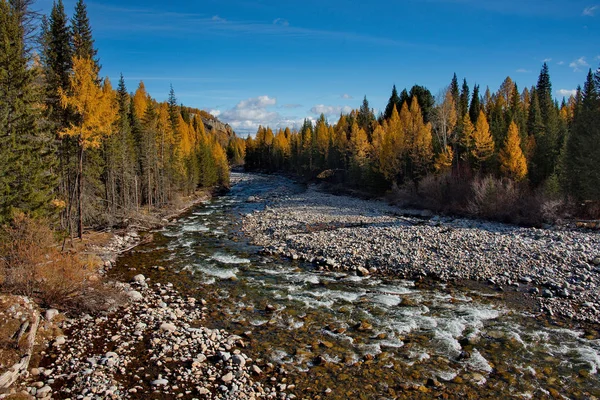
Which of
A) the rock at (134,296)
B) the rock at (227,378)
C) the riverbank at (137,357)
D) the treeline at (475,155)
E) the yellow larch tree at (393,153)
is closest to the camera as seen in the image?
the riverbank at (137,357)

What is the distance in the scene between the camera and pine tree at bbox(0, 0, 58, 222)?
1425cm

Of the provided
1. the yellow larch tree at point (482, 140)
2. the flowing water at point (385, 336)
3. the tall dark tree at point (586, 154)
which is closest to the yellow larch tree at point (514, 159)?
the yellow larch tree at point (482, 140)

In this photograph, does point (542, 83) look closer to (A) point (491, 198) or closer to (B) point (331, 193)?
(B) point (331, 193)

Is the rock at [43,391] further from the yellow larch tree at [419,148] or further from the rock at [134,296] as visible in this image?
the yellow larch tree at [419,148]

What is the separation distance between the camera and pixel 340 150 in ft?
214

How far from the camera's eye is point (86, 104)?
19.3 metres

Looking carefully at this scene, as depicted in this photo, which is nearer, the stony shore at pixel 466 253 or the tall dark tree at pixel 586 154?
the stony shore at pixel 466 253

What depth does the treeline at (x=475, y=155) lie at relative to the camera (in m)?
30.0

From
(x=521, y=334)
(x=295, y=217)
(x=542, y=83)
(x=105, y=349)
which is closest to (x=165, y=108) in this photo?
(x=295, y=217)

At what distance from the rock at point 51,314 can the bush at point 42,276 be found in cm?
38

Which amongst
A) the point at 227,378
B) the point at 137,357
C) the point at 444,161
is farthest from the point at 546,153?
the point at 137,357

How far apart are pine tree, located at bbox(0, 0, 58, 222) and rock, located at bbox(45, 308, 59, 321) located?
196 inches

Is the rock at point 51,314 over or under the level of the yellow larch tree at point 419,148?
under

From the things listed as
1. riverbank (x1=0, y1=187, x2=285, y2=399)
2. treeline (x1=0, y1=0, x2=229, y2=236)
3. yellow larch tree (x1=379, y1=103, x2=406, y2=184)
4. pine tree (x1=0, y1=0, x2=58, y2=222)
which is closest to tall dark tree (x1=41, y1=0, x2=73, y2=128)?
treeline (x1=0, y1=0, x2=229, y2=236)
